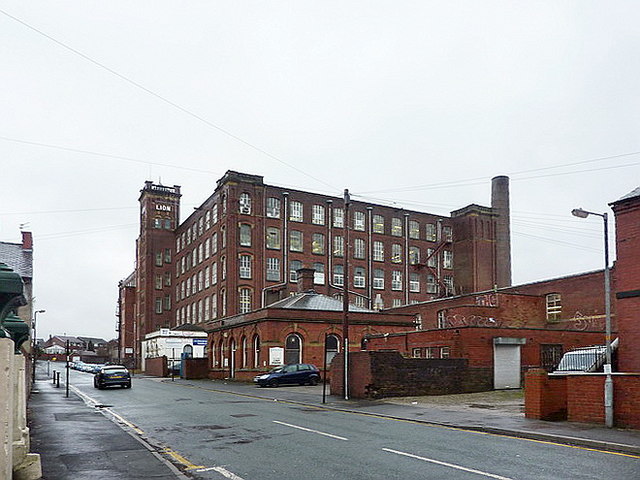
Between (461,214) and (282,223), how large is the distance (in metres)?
24.8

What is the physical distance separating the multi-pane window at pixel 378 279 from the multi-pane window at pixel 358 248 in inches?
112

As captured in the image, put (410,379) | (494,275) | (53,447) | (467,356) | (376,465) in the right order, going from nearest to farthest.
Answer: (376,465) → (53,447) → (410,379) → (467,356) → (494,275)

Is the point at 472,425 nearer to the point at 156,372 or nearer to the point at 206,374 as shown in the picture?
the point at 206,374

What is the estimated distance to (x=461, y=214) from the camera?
83375 millimetres

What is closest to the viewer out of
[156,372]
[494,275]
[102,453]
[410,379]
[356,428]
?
[102,453]

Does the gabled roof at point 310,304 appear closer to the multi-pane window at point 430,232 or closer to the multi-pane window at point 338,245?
the multi-pane window at point 338,245

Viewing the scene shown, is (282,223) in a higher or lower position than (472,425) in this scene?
higher

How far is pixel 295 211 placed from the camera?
74.4 m

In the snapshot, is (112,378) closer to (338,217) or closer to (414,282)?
(338,217)

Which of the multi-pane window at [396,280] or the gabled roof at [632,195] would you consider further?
the multi-pane window at [396,280]

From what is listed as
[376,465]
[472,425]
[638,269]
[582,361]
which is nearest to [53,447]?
[376,465]

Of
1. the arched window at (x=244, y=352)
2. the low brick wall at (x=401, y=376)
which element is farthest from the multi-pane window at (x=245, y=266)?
the low brick wall at (x=401, y=376)

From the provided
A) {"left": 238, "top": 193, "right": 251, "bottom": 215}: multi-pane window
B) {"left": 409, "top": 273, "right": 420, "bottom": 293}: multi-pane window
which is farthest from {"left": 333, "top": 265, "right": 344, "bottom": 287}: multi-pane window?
{"left": 238, "top": 193, "right": 251, "bottom": 215}: multi-pane window

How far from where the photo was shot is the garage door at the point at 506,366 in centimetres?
3141
